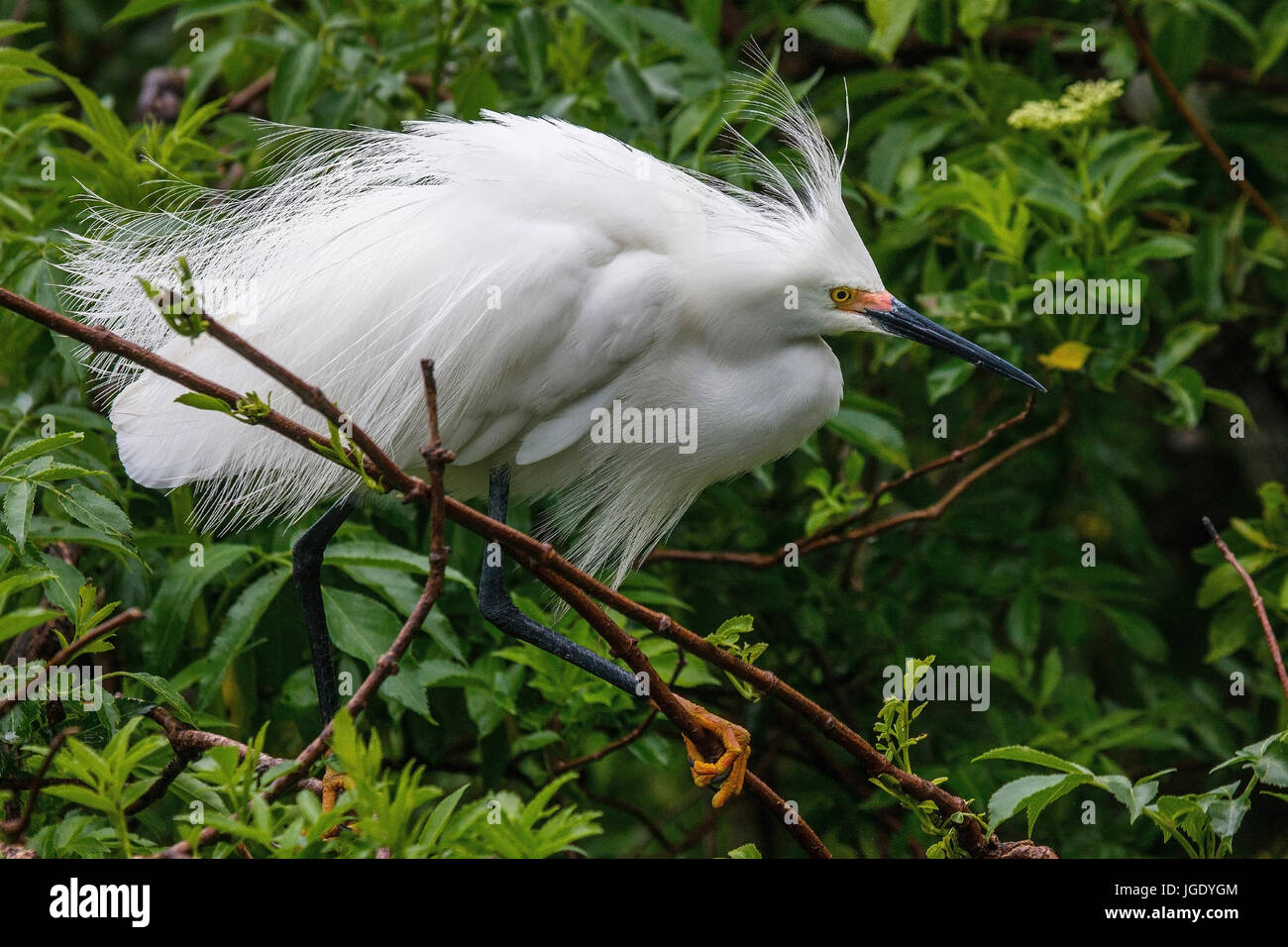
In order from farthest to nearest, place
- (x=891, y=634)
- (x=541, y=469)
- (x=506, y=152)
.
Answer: (x=891, y=634), (x=541, y=469), (x=506, y=152)

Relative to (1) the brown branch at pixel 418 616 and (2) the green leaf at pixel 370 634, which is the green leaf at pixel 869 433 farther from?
(1) the brown branch at pixel 418 616

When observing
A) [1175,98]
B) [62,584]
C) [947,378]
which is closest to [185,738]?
[62,584]

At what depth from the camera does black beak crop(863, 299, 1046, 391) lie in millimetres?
2383

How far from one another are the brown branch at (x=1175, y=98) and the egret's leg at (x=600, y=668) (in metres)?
1.89

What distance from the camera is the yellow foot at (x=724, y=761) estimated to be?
84.0 inches

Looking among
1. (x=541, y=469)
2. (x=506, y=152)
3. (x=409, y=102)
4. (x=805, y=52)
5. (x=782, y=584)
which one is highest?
(x=805, y=52)

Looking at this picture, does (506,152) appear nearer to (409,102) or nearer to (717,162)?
(717,162)

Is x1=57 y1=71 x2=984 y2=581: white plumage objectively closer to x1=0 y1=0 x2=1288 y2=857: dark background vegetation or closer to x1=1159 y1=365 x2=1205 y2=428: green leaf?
x1=0 y1=0 x2=1288 y2=857: dark background vegetation

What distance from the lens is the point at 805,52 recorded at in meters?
3.52

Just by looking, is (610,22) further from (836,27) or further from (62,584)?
(62,584)

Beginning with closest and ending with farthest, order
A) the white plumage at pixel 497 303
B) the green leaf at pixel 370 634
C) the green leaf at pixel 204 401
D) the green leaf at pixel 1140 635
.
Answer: the green leaf at pixel 204 401 → the green leaf at pixel 370 634 → the white plumage at pixel 497 303 → the green leaf at pixel 1140 635

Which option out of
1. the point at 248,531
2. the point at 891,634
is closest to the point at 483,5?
the point at 248,531

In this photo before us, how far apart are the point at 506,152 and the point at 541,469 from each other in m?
0.60

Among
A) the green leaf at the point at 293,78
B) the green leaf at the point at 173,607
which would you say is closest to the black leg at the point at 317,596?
the green leaf at the point at 173,607
